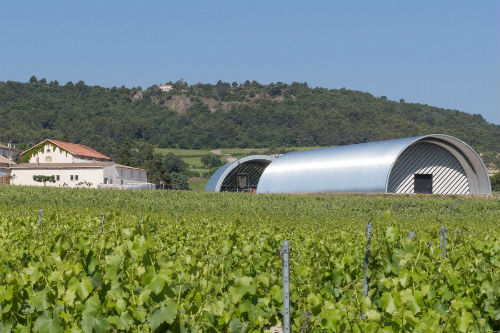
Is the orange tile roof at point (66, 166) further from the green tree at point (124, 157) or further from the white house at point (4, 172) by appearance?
the green tree at point (124, 157)

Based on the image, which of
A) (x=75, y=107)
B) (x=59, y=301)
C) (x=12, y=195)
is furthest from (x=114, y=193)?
(x=75, y=107)

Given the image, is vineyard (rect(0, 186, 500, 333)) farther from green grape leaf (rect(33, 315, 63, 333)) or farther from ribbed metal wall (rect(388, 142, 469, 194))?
ribbed metal wall (rect(388, 142, 469, 194))

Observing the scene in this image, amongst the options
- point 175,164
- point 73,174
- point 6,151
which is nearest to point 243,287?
point 73,174

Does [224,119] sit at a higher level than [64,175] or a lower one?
higher

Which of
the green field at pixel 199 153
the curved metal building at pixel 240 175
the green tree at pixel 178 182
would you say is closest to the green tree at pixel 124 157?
the green tree at pixel 178 182

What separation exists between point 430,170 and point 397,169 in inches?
111

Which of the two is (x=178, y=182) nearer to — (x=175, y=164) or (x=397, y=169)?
(x=175, y=164)

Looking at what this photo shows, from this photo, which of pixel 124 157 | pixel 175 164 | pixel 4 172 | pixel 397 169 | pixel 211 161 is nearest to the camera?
pixel 397 169

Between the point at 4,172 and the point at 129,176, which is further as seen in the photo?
the point at 129,176

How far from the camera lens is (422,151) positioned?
1702 inches

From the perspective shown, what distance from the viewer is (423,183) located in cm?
4350

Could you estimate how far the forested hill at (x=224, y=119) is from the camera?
132250mm

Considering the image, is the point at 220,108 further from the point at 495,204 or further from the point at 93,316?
the point at 93,316

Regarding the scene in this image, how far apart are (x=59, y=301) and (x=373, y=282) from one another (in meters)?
3.44
